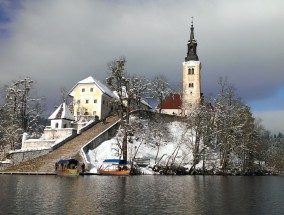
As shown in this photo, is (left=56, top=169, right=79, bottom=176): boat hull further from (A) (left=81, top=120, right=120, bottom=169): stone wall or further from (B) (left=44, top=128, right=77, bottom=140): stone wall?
(B) (left=44, top=128, right=77, bottom=140): stone wall

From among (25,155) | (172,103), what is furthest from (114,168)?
(172,103)

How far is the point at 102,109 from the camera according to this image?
7756cm

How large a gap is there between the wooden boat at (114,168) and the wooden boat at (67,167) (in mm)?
3842

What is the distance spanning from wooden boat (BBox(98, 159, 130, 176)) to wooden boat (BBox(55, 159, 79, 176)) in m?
3.84

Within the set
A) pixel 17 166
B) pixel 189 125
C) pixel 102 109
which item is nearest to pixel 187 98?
pixel 102 109

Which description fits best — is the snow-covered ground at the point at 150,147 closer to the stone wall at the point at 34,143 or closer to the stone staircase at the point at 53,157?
the stone staircase at the point at 53,157

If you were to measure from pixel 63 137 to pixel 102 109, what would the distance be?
73.1 ft

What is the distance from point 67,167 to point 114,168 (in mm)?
6802

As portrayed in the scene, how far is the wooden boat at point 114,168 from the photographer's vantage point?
Answer: 46.0 m

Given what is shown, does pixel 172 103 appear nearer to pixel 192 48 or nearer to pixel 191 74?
pixel 191 74

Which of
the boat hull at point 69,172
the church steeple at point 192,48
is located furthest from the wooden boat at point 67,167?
the church steeple at point 192,48

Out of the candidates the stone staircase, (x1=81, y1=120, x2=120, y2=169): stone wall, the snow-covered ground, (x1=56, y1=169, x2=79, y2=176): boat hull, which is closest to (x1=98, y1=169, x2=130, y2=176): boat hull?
the snow-covered ground

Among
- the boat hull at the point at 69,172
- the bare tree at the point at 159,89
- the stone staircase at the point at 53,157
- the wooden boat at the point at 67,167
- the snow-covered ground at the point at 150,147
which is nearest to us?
the boat hull at the point at 69,172

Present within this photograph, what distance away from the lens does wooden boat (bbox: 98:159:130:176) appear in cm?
4600
